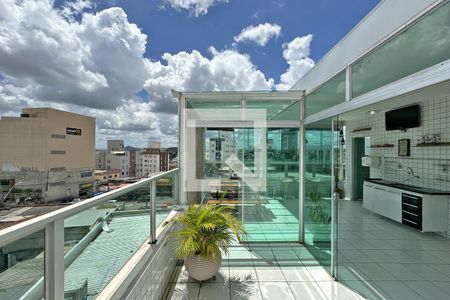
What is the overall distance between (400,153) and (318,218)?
12.1ft

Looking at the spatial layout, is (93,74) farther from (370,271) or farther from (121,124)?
(370,271)

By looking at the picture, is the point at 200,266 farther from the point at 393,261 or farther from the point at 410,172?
the point at 410,172

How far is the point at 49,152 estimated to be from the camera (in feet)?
80.9

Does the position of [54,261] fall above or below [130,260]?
above

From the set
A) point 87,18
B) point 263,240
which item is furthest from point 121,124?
point 263,240

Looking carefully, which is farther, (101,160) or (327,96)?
(101,160)

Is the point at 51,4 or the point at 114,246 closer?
the point at 114,246

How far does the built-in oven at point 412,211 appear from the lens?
167 inches

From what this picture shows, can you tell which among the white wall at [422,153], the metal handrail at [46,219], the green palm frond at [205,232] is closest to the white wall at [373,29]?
the white wall at [422,153]

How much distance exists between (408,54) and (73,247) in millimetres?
2619

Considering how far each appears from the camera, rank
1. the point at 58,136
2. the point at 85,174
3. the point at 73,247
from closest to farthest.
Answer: the point at 73,247 < the point at 58,136 < the point at 85,174

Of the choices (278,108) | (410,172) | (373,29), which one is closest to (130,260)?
(278,108)

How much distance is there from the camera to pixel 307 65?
24.1 ft

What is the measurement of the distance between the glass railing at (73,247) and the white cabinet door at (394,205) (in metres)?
5.38
